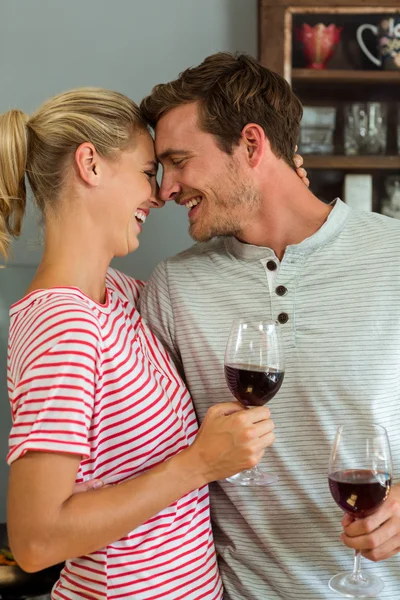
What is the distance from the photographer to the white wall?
2.37m

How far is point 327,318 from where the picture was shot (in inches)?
63.0

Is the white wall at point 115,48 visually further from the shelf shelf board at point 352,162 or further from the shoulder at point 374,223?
the shoulder at point 374,223

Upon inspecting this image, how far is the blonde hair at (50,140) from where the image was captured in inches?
60.4

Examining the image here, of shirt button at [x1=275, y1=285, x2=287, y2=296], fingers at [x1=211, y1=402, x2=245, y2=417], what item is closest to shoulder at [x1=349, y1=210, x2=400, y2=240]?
shirt button at [x1=275, y1=285, x2=287, y2=296]

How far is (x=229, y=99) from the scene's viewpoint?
1.77 meters

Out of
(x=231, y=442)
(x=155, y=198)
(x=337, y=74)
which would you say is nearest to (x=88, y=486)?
(x=231, y=442)

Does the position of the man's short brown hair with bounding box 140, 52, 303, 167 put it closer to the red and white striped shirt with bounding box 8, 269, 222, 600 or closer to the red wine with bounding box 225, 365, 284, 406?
the red and white striped shirt with bounding box 8, 269, 222, 600

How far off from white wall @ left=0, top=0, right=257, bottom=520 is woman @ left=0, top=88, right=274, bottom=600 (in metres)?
0.69

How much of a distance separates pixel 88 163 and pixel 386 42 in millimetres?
1185

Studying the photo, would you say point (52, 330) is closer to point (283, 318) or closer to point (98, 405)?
point (98, 405)

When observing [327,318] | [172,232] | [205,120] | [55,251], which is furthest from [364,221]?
[172,232]

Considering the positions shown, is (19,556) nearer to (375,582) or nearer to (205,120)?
(375,582)

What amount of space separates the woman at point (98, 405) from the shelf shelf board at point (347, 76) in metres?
0.79

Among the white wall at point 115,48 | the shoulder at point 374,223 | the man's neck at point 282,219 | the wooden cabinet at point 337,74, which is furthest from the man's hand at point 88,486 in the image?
the wooden cabinet at point 337,74
